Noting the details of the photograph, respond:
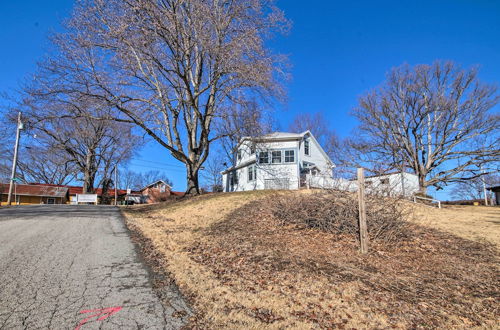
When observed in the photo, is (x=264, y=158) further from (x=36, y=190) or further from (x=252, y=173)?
(x=36, y=190)

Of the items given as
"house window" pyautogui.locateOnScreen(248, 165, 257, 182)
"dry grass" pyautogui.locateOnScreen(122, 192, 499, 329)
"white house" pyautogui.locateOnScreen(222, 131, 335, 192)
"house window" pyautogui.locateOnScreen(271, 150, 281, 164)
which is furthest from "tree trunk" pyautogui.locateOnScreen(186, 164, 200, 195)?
"dry grass" pyautogui.locateOnScreen(122, 192, 499, 329)

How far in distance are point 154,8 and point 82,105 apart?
21.5 feet

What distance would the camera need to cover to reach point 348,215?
668cm

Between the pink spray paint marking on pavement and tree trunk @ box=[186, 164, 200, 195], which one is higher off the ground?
tree trunk @ box=[186, 164, 200, 195]

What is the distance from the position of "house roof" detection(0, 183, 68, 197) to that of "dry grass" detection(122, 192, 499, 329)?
139 ft

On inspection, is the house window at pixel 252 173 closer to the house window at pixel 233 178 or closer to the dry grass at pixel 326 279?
the house window at pixel 233 178

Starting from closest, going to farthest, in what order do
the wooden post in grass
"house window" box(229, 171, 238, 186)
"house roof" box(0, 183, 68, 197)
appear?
the wooden post in grass
"house window" box(229, 171, 238, 186)
"house roof" box(0, 183, 68, 197)

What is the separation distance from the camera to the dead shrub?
6426mm

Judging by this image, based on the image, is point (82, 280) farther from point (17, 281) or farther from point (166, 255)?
point (166, 255)

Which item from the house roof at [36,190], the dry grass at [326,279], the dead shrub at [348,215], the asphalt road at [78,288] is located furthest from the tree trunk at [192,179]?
the house roof at [36,190]

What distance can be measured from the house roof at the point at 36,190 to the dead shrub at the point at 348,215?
44473 mm

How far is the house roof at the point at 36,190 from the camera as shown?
38.8 metres

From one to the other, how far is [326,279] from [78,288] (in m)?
3.43

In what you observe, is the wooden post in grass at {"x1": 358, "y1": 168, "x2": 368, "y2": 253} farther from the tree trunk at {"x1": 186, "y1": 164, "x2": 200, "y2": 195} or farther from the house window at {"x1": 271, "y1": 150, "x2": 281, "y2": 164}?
the house window at {"x1": 271, "y1": 150, "x2": 281, "y2": 164}
